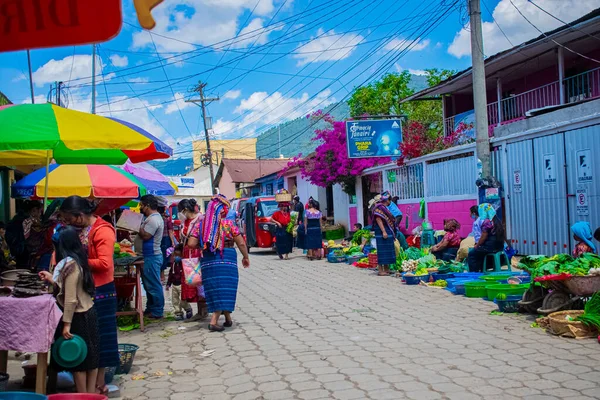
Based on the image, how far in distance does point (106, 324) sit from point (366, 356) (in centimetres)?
262

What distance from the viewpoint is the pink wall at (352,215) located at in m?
24.6

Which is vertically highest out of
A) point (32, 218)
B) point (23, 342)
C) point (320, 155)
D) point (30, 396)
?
point (320, 155)

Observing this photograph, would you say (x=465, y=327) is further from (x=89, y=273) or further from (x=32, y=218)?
(x=32, y=218)

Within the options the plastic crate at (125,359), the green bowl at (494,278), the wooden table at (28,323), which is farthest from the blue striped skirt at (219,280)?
the green bowl at (494,278)

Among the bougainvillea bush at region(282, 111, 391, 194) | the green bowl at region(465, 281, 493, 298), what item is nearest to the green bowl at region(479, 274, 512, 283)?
the green bowl at region(465, 281, 493, 298)

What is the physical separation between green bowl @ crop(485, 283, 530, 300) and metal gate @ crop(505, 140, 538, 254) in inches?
152

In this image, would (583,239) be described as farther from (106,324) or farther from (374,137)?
(374,137)

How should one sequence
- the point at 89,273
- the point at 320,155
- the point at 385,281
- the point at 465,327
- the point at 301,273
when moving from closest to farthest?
the point at 89,273
the point at 465,327
the point at 385,281
the point at 301,273
the point at 320,155

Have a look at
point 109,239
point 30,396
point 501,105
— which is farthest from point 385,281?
point 501,105

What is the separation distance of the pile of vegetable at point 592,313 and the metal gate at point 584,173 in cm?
454

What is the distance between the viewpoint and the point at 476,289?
9430mm

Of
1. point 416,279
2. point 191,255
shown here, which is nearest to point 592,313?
point 416,279

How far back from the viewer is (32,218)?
9.17 metres

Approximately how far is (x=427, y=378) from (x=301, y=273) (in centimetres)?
938
